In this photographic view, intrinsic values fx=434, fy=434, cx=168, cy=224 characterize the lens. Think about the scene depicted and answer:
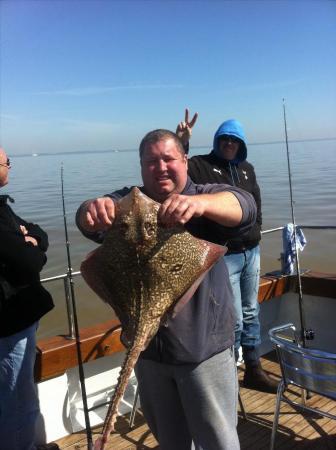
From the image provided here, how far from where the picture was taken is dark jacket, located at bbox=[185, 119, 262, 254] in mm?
3914

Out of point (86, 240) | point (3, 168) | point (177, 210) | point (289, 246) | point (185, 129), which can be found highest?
point (185, 129)

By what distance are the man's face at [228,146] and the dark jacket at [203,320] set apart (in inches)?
78.3

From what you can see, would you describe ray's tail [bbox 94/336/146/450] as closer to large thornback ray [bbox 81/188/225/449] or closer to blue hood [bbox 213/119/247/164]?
large thornback ray [bbox 81/188/225/449]

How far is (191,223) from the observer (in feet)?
7.03

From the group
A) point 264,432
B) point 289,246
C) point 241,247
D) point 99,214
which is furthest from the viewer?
Result: point 289,246

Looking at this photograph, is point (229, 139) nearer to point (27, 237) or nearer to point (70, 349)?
point (27, 237)

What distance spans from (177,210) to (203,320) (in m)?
0.61

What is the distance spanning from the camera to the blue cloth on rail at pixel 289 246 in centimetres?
505

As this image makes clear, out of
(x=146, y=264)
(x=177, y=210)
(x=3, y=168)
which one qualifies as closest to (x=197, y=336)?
(x=146, y=264)

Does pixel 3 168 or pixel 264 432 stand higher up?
pixel 3 168

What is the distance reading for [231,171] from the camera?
13.4ft

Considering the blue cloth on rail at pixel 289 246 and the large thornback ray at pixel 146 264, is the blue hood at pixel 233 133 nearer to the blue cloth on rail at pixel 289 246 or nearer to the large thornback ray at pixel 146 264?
the blue cloth on rail at pixel 289 246

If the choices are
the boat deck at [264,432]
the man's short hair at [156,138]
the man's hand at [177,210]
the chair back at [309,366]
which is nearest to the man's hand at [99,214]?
the man's hand at [177,210]

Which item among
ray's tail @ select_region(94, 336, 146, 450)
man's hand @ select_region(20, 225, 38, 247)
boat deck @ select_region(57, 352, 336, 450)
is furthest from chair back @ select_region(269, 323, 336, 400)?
man's hand @ select_region(20, 225, 38, 247)
